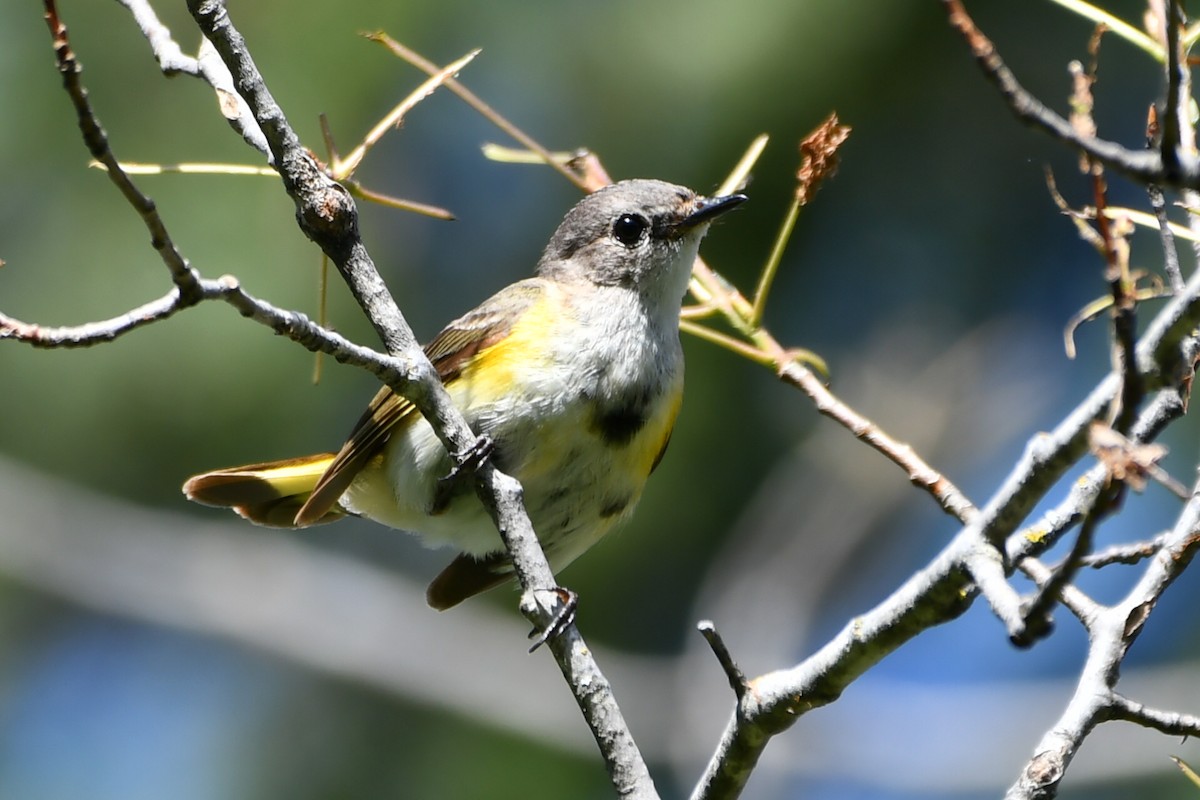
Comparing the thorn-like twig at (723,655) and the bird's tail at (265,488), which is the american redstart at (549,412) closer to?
the bird's tail at (265,488)

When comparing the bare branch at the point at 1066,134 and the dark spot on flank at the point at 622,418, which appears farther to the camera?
the dark spot on flank at the point at 622,418

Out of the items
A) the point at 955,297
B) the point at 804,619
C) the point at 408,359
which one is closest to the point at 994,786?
the point at 804,619

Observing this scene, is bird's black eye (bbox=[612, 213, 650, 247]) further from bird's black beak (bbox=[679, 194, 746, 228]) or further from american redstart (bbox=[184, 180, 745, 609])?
bird's black beak (bbox=[679, 194, 746, 228])

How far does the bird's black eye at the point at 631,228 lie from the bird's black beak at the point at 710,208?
130 millimetres

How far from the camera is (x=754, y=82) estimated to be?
24.8 feet

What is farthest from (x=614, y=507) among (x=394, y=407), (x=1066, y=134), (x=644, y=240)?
(x=1066, y=134)

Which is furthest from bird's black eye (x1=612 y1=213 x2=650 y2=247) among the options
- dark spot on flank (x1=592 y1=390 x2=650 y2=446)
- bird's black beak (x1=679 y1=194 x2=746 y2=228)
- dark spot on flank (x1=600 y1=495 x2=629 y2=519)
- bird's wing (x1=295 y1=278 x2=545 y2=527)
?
dark spot on flank (x1=600 y1=495 x2=629 y2=519)

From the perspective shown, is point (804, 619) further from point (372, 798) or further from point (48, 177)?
point (48, 177)

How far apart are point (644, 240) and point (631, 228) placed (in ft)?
0.21

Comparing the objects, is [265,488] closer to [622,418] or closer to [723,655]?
[622,418]

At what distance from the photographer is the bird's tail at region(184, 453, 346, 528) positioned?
418 centimetres

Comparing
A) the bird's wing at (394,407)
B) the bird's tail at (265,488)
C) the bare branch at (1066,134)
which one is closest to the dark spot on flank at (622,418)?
the bird's wing at (394,407)

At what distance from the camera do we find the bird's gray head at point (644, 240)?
13.0 ft

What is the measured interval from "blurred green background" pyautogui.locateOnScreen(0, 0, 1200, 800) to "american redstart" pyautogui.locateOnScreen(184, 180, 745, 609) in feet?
9.01
